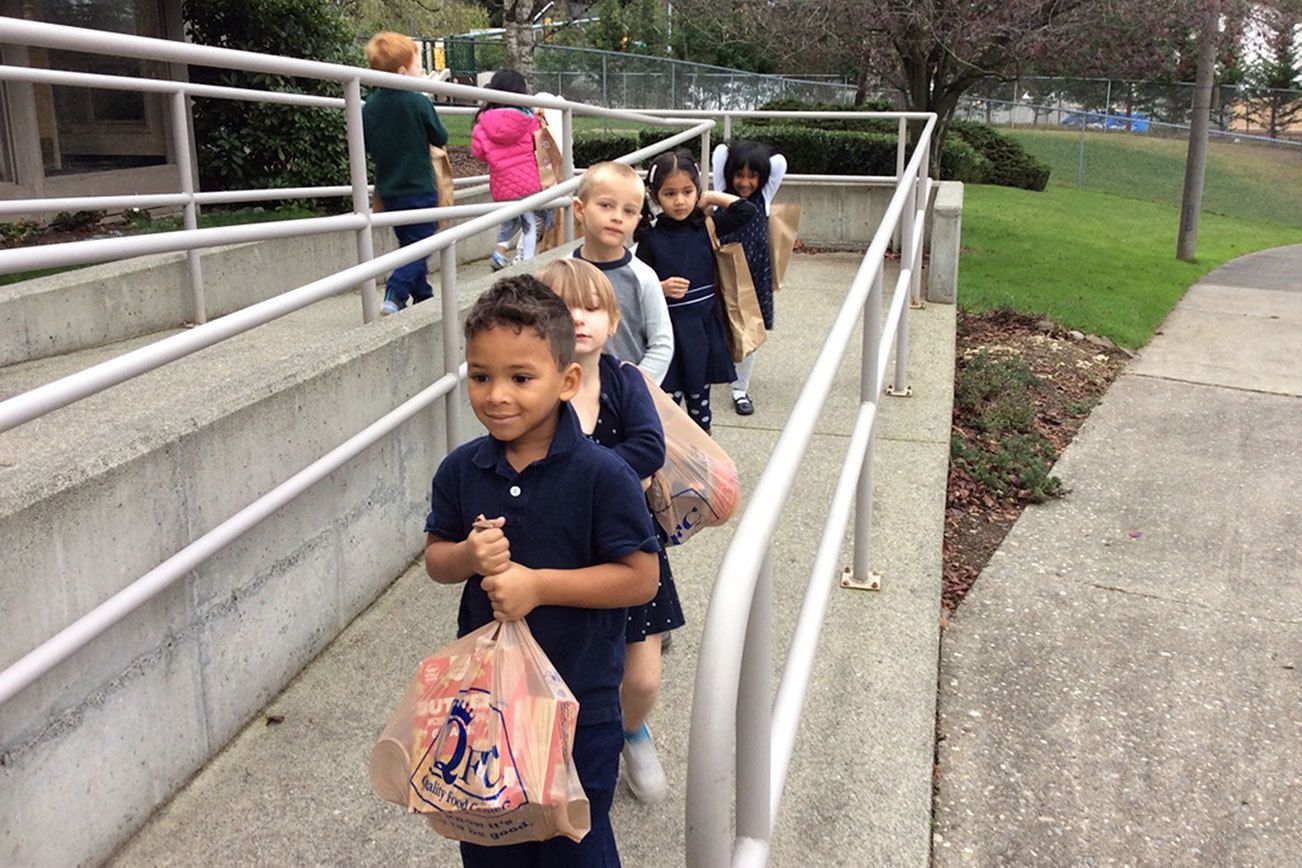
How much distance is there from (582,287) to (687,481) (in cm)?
47

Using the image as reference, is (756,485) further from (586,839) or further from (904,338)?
(904,338)

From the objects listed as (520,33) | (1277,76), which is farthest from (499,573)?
(1277,76)

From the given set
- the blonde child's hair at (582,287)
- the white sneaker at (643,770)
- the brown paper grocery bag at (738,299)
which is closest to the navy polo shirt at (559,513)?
the blonde child's hair at (582,287)

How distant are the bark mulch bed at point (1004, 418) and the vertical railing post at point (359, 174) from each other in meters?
2.27

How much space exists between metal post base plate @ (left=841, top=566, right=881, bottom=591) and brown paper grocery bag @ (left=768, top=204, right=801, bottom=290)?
1684 mm

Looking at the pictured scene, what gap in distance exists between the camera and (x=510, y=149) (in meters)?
7.14

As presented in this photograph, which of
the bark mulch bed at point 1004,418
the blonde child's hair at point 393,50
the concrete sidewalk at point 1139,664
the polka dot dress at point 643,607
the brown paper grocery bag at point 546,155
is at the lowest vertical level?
the concrete sidewalk at point 1139,664

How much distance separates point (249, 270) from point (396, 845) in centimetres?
426

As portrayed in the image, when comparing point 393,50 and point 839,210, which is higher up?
point 393,50

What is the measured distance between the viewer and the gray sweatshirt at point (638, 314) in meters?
3.28

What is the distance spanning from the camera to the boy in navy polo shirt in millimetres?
1862

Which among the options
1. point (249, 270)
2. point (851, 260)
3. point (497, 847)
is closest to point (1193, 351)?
point (851, 260)

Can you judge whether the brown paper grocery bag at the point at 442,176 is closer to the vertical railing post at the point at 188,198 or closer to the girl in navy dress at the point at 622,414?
the vertical railing post at the point at 188,198

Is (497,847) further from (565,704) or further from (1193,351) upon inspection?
(1193,351)
